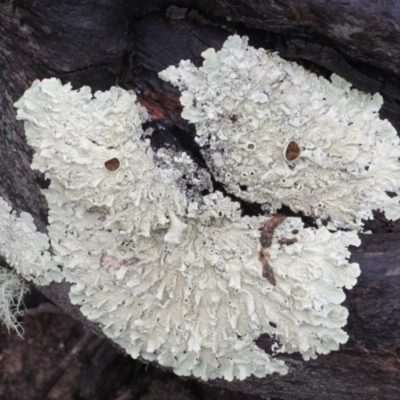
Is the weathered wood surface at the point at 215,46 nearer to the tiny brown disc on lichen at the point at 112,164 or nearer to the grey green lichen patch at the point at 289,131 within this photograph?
the grey green lichen patch at the point at 289,131

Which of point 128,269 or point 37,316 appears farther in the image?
point 37,316

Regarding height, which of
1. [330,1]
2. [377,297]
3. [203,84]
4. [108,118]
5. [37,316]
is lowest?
[37,316]

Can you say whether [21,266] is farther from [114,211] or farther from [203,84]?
[203,84]

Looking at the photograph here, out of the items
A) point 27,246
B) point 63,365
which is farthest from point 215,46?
point 63,365

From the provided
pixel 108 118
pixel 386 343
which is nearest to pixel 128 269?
pixel 108 118

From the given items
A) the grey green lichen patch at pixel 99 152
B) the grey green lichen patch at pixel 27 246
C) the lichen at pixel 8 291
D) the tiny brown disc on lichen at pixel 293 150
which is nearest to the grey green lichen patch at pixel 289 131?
the tiny brown disc on lichen at pixel 293 150

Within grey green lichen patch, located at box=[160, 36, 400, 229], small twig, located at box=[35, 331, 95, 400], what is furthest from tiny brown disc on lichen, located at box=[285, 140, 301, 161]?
small twig, located at box=[35, 331, 95, 400]

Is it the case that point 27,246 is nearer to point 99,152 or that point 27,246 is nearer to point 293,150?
point 99,152
